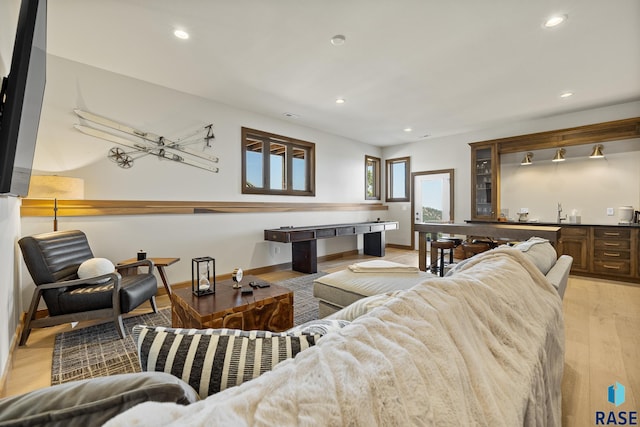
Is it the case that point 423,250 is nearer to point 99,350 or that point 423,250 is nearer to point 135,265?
point 135,265

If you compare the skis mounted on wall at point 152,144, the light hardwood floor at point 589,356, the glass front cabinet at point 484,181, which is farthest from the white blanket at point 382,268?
the glass front cabinet at point 484,181

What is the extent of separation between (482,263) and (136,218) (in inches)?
150

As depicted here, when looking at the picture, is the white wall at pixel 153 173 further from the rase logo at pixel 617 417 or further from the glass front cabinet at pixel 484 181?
the rase logo at pixel 617 417

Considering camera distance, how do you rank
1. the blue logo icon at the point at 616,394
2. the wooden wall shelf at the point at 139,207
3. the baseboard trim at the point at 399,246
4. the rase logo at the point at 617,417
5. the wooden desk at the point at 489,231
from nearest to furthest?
the rase logo at the point at 617,417 → the blue logo icon at the point at 616,394 → the wooden wall shelf at the point at 139,207 → the wooden desk at the point at 489,231 → the baseboard trim at the point at 399,246

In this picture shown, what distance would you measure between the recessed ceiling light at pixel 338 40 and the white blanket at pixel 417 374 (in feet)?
8.12

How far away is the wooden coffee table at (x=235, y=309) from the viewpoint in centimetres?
192

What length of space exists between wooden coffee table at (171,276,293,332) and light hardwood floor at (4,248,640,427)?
3.03 feet

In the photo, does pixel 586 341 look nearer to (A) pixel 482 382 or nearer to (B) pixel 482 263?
(B) pixel 482 263

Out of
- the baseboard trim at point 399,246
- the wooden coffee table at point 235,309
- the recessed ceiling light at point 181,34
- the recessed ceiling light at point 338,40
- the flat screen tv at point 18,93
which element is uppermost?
the recessed ceiling light at point 181,34

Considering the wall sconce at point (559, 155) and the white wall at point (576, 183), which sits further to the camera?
the wall sconce at point (559, 155)

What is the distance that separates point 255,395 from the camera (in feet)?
1.58

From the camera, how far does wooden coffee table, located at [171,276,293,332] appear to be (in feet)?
6.28

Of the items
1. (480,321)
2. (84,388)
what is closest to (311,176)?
(480,321)

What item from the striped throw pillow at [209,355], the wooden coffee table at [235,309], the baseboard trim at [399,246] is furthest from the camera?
the baseboard trim at [399,246]
